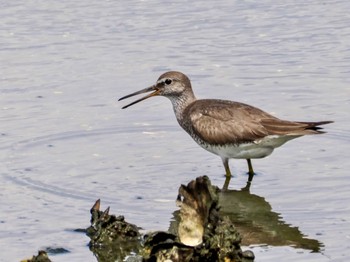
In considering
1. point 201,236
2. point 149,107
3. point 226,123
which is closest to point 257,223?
point 201,236

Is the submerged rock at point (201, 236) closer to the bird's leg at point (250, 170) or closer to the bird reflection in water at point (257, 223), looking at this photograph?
the bird reflection in water at point (257, 223)

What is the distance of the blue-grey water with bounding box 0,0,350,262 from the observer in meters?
9.65

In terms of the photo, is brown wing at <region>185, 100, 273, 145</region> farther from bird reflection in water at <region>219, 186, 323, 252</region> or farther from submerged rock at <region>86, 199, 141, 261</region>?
submerged rock at <region>86, 199, 141, 261</region>

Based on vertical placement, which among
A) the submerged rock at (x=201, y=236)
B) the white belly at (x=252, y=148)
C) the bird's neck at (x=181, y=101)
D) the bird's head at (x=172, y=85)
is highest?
the bird's head at (x=172, y=85)

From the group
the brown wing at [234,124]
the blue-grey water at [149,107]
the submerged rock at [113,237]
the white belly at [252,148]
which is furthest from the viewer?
the white belly at [252,148]

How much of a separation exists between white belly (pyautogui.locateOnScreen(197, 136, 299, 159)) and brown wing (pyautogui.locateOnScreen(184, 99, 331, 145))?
57 millimetres

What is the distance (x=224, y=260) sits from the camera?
7.59 metres

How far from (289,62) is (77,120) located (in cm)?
350

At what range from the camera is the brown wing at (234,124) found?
35.8 ft

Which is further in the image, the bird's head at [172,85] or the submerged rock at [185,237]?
the bird's head at [172,85]

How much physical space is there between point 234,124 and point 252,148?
0.37m

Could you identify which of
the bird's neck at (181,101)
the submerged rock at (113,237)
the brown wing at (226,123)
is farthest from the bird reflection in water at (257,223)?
the bird's neck at (181,101)

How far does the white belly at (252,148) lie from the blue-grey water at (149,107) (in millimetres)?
226

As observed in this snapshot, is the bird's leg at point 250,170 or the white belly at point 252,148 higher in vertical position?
the white belly at point 252,148
